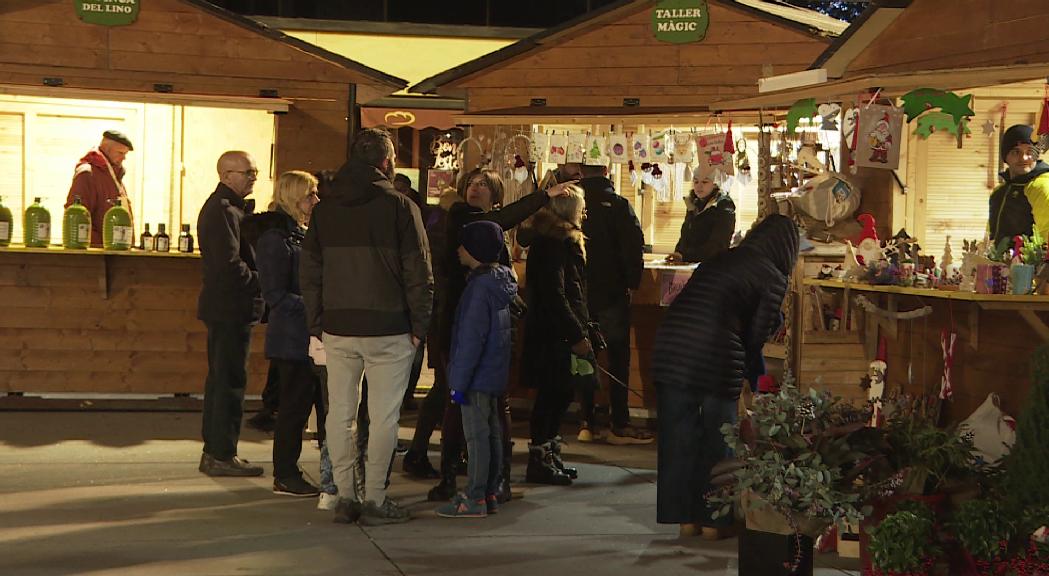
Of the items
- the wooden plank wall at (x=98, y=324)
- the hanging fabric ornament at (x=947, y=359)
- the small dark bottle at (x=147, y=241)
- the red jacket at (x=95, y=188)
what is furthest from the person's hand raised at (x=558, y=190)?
the red jacket at (x=95, y=188)

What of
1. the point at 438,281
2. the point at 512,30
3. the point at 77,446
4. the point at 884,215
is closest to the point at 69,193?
the point at 77,446

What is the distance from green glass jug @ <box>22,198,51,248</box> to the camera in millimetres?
11117

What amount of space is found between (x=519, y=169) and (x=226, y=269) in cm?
383

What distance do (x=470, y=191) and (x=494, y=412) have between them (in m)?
1.37

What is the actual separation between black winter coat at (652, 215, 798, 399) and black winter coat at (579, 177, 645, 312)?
11.3ft

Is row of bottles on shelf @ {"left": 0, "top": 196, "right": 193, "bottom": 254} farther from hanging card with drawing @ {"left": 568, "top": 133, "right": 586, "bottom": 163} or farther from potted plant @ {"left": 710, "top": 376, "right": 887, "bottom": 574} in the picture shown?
potted plant @ {"left": 710, "top": 376, "right": 887, "bottom": 574}

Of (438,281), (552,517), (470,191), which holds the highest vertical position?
(470,191)

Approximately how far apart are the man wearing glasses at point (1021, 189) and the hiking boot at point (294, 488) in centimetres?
411

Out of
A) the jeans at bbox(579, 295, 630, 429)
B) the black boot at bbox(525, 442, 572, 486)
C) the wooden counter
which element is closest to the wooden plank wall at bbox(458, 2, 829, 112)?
the jeans at bbox(579, 295, 630, 429)

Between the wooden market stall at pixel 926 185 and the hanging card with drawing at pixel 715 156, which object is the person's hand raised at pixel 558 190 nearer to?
the wooden market stall at pixel 926 185

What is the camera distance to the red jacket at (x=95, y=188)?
11398 mm

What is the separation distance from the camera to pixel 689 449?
6891 millimetres

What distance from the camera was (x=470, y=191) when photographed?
821 cm

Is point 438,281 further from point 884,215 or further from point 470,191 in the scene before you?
point 884,215
